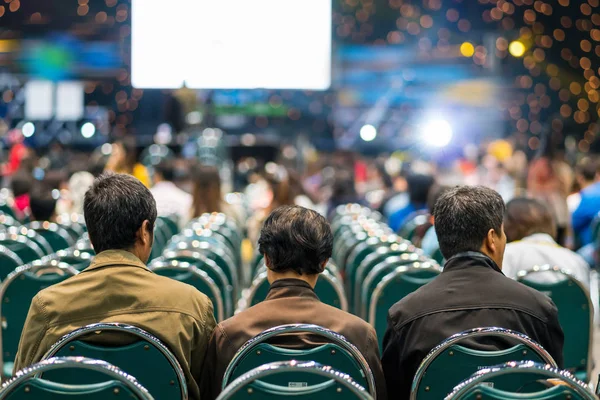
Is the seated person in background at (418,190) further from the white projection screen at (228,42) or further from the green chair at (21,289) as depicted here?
the white projection screen at (228,42)

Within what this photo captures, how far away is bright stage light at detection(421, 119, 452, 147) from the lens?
787 inches

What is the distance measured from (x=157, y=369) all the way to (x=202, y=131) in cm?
1420

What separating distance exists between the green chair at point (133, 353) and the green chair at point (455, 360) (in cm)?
71

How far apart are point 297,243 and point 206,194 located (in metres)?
4.89

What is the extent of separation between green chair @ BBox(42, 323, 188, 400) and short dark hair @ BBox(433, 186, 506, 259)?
1.13 meters

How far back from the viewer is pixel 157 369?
259cm

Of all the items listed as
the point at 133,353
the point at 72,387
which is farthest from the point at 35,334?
the point at 72,387

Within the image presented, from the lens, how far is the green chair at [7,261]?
468cm

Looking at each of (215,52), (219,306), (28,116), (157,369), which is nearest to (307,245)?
(157,369)

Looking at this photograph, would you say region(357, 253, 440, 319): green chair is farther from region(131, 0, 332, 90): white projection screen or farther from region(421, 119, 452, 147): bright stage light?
region(421, 119, 452, 147): bright stage light

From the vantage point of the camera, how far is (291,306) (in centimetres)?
278

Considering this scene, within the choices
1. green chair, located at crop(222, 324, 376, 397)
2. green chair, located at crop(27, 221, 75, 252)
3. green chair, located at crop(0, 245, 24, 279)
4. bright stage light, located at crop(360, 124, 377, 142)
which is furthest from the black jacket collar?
bright stage light, located at crop(360, 124, 377, 142)

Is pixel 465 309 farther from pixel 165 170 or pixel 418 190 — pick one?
pixel 165 170

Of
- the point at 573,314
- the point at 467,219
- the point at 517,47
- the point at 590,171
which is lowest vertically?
the point at 573,314
